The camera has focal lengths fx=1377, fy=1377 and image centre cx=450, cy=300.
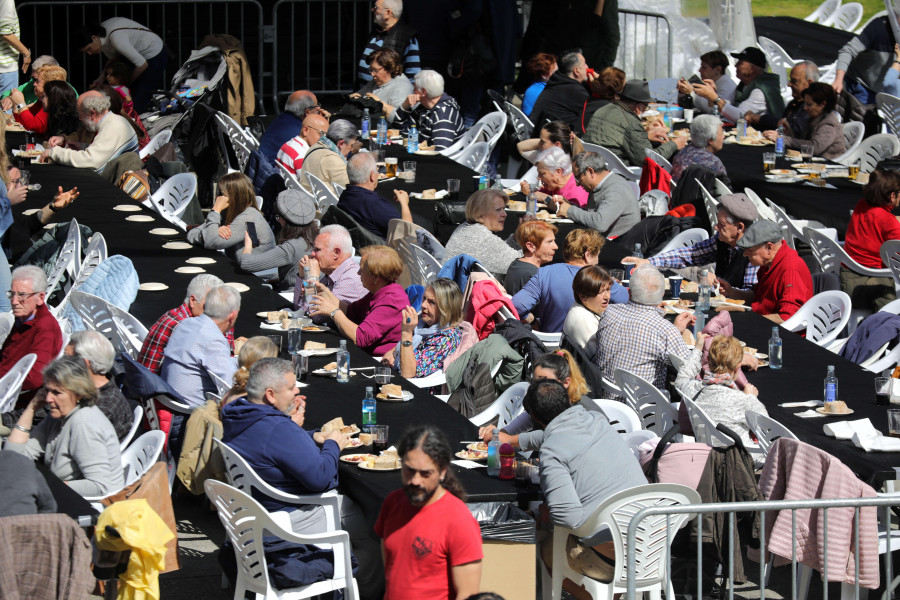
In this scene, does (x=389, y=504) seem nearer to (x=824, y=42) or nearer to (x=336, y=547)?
(x=336, y=547)

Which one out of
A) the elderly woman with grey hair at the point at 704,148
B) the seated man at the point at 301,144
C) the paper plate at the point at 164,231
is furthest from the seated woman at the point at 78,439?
the elderly woman with grey hair at the point at 704,148

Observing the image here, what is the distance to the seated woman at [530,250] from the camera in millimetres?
8688

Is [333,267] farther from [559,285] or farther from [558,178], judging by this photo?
[558,178]

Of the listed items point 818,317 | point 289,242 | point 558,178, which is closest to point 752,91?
point 558,178

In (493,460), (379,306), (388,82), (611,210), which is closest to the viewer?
(493,460)

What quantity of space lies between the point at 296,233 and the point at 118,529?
4.48 meters

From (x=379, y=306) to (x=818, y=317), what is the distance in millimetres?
2808

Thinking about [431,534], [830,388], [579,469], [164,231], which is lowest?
[164,231]

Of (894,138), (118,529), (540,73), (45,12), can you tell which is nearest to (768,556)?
(118,529)

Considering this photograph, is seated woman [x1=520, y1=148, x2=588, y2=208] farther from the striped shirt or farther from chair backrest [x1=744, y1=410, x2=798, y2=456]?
chair backrest [x1=744, y1=410, x2=798, y2=456]

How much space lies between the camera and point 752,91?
552 inches

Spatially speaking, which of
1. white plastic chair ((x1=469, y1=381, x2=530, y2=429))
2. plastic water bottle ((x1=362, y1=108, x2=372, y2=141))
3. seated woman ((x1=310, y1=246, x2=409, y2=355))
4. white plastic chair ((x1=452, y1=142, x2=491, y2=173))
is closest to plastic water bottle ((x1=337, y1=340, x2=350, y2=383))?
seated woman ((x1=310, y1=246, x2=409, y2=355))

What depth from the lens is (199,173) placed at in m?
12.5

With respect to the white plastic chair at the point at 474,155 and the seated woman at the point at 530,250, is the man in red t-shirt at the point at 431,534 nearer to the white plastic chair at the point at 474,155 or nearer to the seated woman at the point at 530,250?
the seated woman at the point at 530,250
